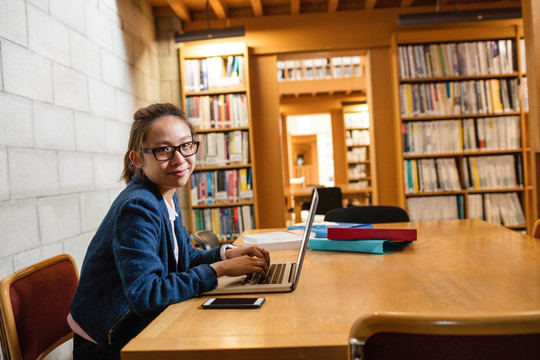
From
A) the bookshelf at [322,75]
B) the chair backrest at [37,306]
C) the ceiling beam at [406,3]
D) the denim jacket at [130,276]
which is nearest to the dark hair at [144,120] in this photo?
the denim jacket at [130,276]

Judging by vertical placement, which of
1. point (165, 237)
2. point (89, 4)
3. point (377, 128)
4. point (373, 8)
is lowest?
point (165, 237)

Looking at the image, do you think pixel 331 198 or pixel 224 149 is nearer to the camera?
pixel 224 149

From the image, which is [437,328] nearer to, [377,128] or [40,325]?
[40,325]

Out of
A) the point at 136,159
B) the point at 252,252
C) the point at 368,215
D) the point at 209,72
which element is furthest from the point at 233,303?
the point at 209,72

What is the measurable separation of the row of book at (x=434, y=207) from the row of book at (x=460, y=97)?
0.84m

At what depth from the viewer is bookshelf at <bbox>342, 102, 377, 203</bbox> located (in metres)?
9.38

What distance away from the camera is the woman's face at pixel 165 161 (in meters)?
1.47

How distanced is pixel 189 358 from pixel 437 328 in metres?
0.48

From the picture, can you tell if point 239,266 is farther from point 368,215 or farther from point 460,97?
point 460,97

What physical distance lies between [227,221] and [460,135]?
2457 mm

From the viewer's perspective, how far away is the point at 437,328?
63cm

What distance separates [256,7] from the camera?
14.8 ft

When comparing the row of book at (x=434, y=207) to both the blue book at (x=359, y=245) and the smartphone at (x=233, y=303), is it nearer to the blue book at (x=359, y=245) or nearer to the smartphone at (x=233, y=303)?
the blue book at (x=359, y=245)

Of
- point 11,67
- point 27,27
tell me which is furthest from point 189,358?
point 27,27
